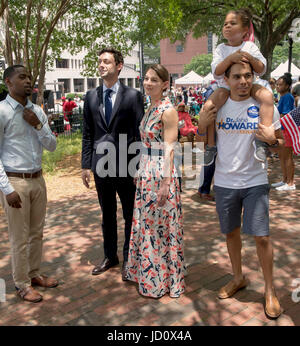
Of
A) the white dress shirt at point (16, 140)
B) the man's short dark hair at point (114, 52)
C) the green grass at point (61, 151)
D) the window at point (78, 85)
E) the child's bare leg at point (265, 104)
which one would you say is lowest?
the green grass at point (61, 151)

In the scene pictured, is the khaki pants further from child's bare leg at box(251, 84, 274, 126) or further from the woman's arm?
child's bare leg at box(251, 84, 274, 126)

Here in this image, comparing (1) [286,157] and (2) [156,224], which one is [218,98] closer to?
(2) [156,224]

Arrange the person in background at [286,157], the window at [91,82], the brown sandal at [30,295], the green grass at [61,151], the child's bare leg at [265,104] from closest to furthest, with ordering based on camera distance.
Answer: the child's bare leg at [265,104] → the brown sandal at [30,295] → the person in background at [286,157] → the green grass at [61,151] → the window at [91,82]

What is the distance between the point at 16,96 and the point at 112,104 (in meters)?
0.97

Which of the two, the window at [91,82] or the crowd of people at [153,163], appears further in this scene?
the window at [91,82]

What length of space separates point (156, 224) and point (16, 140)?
1570 millimetres

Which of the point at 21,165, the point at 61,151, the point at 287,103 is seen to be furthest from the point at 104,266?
the point at 61,151

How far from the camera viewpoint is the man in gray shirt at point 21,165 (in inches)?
146

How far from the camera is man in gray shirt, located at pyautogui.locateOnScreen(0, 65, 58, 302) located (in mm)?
3719

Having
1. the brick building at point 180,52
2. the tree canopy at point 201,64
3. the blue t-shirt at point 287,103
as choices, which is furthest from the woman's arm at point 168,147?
the brick building at point 180,52

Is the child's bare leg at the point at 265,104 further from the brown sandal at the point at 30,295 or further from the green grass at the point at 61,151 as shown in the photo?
the green grass at the point at 61,151

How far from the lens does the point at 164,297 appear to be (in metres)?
3.94
